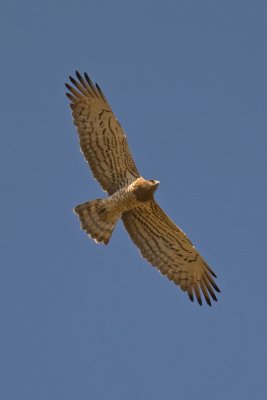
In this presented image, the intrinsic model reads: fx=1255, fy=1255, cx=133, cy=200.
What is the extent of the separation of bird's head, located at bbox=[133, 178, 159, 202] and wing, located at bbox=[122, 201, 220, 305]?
0.74 m

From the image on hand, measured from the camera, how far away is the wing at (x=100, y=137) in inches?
827

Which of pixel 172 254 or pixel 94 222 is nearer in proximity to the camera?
pixel 94 222

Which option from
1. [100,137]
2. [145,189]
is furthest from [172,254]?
[100,137]

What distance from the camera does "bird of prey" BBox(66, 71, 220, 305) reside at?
21.0m

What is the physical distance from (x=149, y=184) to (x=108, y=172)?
82cm

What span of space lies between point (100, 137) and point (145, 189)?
119cm

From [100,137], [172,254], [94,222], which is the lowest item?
[172,254]

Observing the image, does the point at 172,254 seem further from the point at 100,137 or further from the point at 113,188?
the point at 100,137

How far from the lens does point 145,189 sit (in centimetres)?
2083

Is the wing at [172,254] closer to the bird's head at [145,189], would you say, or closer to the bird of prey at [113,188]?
the bird of prey at [113,188]

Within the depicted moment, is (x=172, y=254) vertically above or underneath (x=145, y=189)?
underneath

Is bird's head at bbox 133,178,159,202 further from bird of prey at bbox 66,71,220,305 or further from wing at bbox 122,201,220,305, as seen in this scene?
wing at bbox 122,201,220,305


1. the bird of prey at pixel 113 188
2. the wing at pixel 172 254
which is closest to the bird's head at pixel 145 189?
the bird of prey at pixel 113 188

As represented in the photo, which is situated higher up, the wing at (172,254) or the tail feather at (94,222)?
the tail feather at (94,222)
